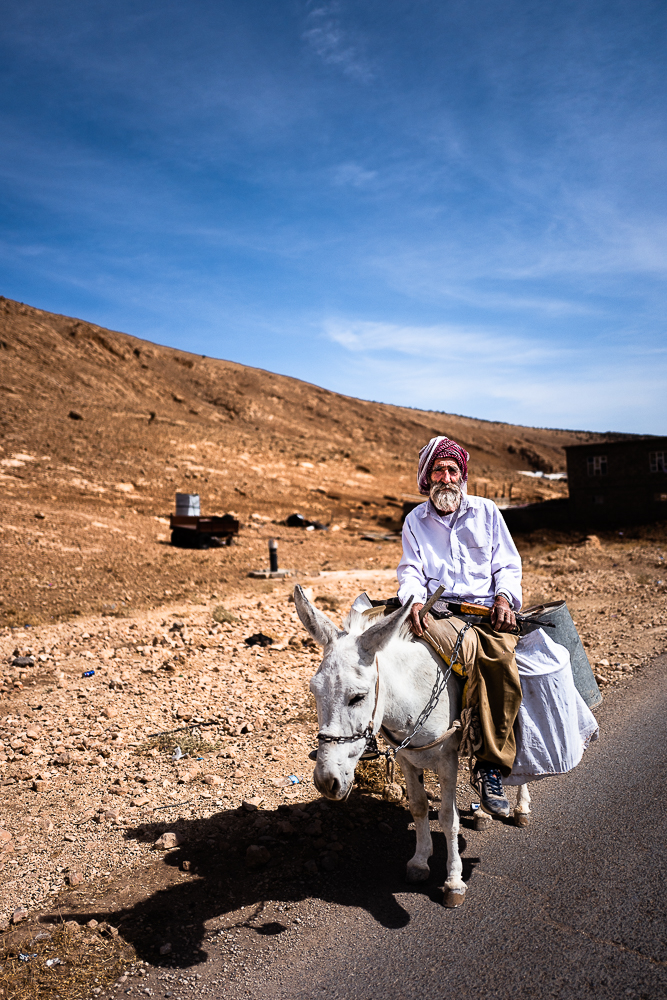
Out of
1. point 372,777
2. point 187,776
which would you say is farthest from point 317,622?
point 187,776

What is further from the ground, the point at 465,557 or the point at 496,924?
the point at 465,557

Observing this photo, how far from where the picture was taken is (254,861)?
3885mm

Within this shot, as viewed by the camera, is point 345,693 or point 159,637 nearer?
point 345,693

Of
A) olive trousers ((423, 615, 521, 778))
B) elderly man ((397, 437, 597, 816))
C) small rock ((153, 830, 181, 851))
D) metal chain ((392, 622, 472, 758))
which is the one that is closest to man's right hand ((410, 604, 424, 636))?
elderly man ((397, 437, 597, 816))

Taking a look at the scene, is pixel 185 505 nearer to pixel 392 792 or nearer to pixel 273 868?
pixel 392 792

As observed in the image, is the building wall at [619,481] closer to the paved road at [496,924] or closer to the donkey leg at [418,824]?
the paved road at [496,924]

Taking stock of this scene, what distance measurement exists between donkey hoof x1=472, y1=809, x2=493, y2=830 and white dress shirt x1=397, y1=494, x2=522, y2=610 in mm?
1608

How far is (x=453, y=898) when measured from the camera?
3426 mm

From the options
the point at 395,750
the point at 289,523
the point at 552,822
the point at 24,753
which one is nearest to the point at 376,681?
the point at 395,750

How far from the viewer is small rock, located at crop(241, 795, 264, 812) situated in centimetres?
454

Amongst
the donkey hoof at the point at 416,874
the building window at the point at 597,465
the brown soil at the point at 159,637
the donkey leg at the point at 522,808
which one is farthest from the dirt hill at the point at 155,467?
the building window at the point at 597,465

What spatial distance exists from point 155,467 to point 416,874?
28.1m

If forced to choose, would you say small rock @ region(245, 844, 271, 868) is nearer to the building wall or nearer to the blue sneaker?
the blue sneaker

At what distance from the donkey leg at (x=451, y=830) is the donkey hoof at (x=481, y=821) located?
745 mm
